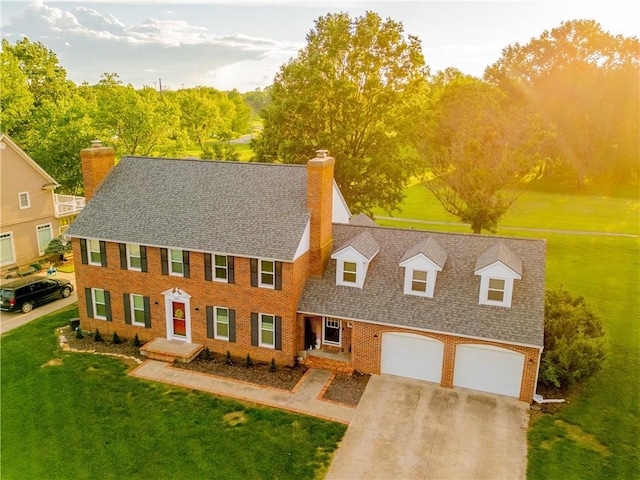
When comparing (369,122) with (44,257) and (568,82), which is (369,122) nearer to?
(44,257)

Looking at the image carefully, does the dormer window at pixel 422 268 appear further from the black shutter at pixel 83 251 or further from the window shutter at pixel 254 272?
the black shutter at pixel 83 251

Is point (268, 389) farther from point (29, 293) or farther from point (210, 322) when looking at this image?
point (29, 293)

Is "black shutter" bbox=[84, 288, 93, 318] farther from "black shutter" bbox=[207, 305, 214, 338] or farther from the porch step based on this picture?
"black shutter" bbox=[207, 305, 214, 338]

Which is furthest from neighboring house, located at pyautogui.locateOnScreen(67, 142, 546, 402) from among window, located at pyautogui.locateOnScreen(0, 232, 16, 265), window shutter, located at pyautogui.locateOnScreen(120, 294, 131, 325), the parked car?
window, located at pyautogui.locateOnScreen(0, 232, 16, 265)

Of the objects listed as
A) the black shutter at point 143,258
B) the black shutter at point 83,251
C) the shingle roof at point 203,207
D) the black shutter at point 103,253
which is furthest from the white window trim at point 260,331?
the black shutter at point 83,251

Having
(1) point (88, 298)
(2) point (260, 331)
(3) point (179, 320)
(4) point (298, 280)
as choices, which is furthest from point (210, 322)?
(1) point (88, 298)

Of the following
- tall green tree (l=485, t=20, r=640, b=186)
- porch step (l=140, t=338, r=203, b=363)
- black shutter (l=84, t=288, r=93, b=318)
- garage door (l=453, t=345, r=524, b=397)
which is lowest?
porch step (l=140, t=338, r=203, b=363)

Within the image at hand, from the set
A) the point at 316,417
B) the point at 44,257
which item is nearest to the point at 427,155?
the point at 316,417
